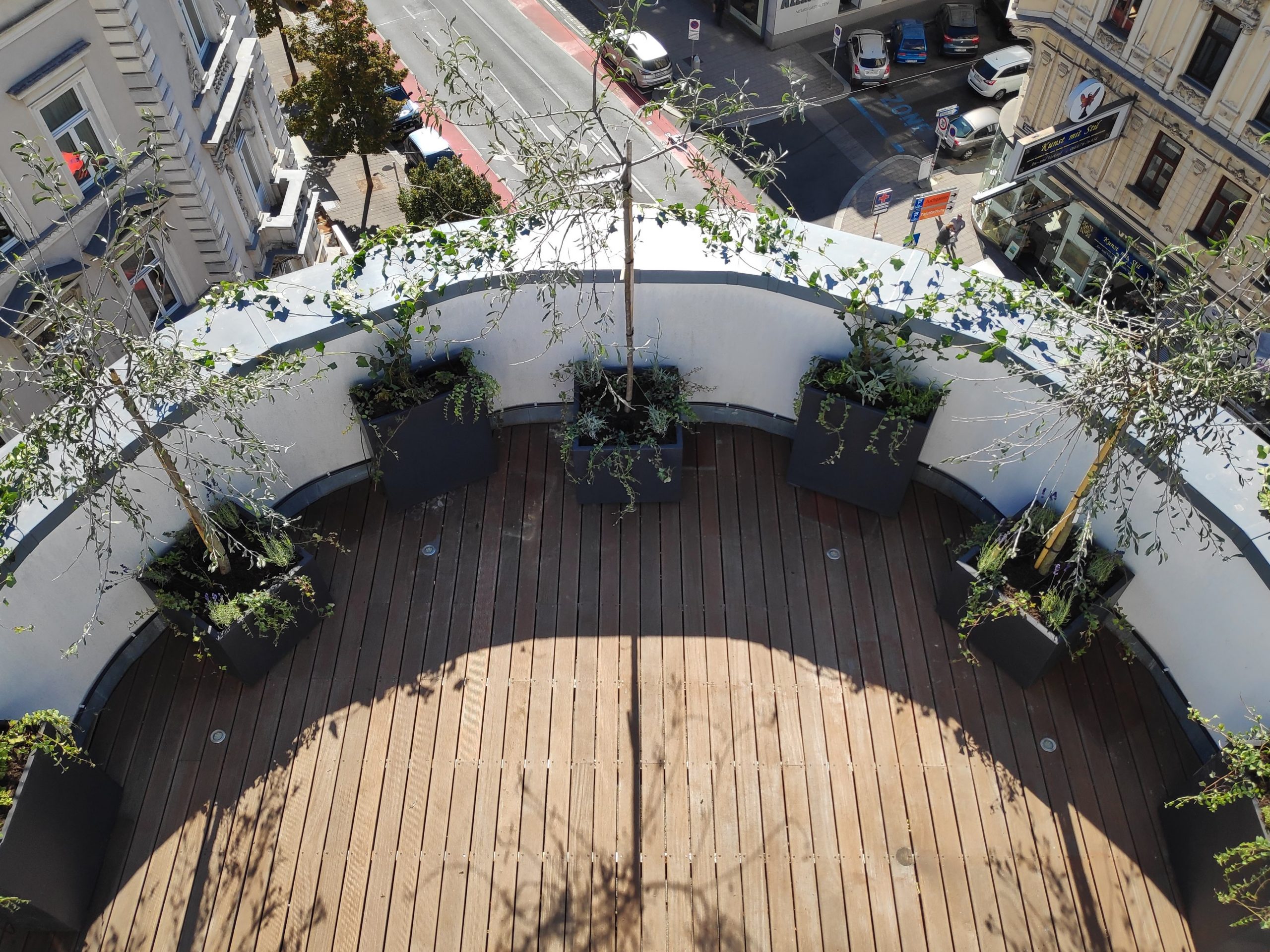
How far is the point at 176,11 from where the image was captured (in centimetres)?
1400

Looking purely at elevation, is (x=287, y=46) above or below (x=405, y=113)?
above

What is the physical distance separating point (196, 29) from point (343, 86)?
583cm

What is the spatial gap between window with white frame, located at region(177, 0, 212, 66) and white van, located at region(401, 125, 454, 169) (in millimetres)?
8991

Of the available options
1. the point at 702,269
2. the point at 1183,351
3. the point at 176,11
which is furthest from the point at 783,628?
the point at 176,11

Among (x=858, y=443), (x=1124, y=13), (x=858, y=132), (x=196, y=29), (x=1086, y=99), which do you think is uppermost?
(x=858, y=443)

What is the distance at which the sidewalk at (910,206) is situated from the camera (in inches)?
913

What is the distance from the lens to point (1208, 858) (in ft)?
23.4

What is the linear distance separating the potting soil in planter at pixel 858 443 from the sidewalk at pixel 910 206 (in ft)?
47.3

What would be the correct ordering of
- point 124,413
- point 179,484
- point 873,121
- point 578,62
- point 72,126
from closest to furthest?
1. point 179,484
2. point 124,413
3. point 72,126
4. point 873,121
5. point 578,62

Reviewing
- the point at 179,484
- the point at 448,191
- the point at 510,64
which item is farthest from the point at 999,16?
the point at 179,484

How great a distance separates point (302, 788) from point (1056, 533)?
6.71m

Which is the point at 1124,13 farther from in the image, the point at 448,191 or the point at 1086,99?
the point at 448,191

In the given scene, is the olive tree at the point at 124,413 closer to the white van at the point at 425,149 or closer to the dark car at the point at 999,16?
the white van at the point at 425,149

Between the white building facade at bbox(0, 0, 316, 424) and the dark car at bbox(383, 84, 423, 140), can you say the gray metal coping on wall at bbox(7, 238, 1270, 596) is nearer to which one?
the white building facade at bbox(0, 0, 316, 424)
